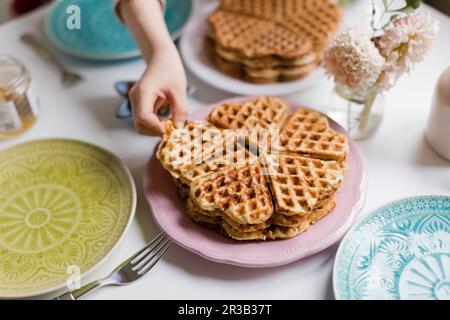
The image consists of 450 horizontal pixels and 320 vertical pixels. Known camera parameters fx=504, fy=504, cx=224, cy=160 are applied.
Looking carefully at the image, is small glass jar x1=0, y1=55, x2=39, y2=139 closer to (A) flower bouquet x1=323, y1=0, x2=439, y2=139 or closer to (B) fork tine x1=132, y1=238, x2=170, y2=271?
(B) fork tine x1=132, y1=238, x2=170, y2=271

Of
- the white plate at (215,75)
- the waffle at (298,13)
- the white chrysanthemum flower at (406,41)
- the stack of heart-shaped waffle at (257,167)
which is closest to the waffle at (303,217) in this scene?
the stack of heart-shaped waffle at (257,167)

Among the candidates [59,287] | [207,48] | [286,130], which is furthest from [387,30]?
[59,287]

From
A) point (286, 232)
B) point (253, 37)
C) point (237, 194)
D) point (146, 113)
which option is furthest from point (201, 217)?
point (253, 37)

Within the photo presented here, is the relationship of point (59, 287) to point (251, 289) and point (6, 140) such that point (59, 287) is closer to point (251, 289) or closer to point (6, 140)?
point (251, 289)

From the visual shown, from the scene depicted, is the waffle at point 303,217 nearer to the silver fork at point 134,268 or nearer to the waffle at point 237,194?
the waffle at point 237,194

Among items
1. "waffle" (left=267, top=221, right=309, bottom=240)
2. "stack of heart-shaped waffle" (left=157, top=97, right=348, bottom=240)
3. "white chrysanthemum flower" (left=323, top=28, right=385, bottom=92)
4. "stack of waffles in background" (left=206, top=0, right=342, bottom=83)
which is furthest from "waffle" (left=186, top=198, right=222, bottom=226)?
"stack of waffles in background" (left=206, top=0, right=342, bottom=83)
